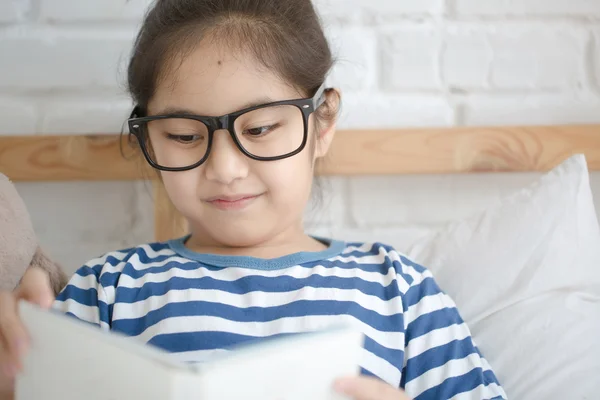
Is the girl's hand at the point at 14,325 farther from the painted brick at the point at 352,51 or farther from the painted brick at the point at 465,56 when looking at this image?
the painted brick at the point at 465,56

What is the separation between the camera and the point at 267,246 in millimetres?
917

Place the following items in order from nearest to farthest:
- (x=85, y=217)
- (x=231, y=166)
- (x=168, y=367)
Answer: (x=168, y=367)
(x=231, y=166)
(x=85, y=217)

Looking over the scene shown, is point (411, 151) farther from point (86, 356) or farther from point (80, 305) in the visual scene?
point (86, 356)

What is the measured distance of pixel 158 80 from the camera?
87 cm

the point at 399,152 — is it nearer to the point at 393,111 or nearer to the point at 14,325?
the point at 393,111

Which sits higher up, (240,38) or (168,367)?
(240,38)

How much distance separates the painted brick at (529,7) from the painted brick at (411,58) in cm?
7

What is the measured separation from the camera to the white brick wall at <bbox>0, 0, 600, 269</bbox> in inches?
45.8

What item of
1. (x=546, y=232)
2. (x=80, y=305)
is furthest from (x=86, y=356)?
(x=546, y=232)

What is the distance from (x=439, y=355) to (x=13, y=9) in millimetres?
911

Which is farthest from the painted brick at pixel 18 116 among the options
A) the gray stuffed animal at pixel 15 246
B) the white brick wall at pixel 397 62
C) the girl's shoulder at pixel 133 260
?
the girl's shoulder at pixel 133 260

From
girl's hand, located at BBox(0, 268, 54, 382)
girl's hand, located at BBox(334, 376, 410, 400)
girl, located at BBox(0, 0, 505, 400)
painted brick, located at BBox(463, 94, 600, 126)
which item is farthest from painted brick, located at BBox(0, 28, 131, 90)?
girl's hand, located at BBox(334, 376, 410, 400)

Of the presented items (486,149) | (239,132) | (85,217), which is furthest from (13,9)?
(486,149)

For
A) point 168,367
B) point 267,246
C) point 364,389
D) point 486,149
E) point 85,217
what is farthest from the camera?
point 85,217
